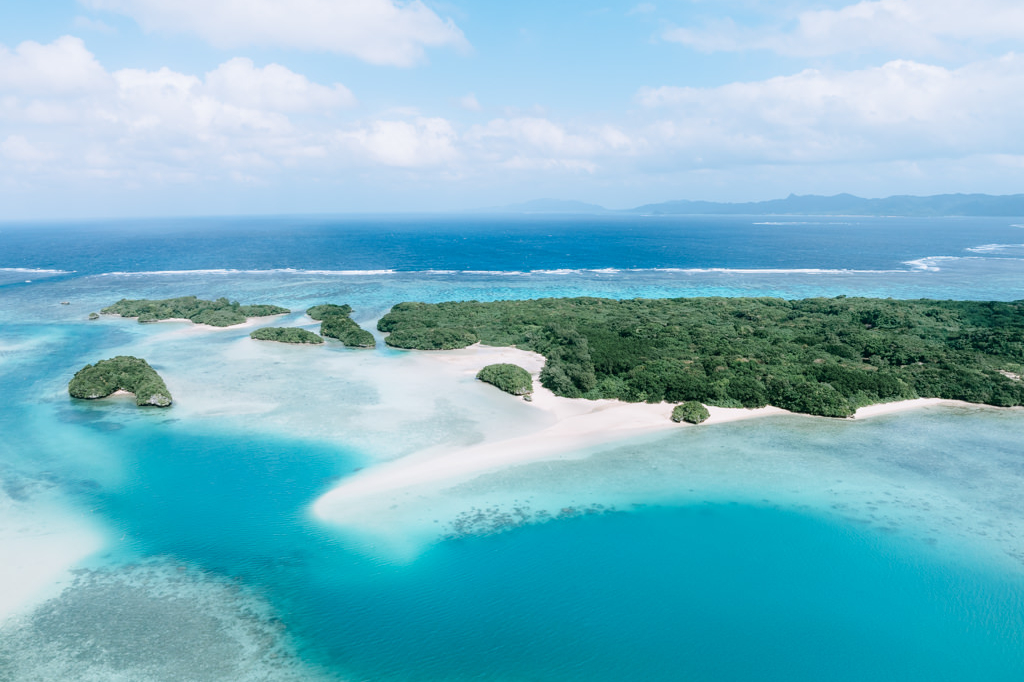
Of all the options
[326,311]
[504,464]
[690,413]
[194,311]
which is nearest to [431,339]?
[326,311]

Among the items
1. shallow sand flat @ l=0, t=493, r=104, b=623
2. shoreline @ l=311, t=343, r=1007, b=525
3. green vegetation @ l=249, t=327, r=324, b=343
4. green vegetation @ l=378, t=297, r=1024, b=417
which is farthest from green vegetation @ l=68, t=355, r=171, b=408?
green vegetation @ l=378, t=297, r=1024, b=417

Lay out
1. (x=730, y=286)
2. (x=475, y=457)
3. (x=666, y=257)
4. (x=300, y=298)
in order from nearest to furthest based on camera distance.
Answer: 1. (x=475, y=457)
2. (x=300, y=298)
3. (x=730, y=286)
4. (x=666, y=257)

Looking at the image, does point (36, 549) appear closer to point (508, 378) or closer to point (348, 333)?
point (508, 378)

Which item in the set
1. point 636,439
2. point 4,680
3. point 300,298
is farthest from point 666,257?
point 4,680

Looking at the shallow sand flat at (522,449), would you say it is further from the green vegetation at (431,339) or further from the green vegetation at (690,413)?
the green vegetation at (431,339)

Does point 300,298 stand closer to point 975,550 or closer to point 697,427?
point 697,427

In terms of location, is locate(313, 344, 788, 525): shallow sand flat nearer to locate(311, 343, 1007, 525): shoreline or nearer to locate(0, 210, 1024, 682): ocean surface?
locate(311, 343, 1007, 525): shoreline

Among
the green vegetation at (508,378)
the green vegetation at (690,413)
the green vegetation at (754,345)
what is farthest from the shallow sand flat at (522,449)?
the green vegetation at (754,345)
